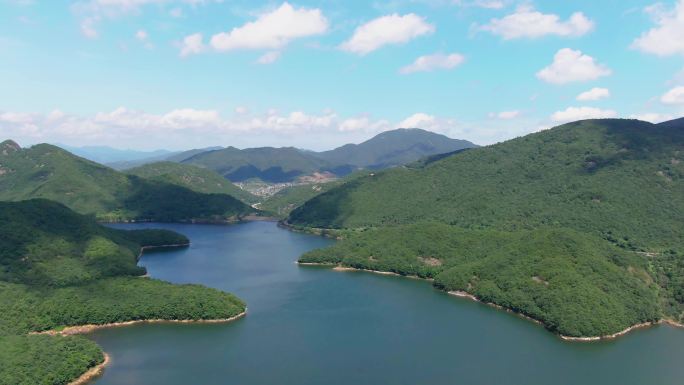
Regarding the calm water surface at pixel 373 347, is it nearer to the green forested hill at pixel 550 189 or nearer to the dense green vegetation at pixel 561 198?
the dense green vegetation at pixel 561 198

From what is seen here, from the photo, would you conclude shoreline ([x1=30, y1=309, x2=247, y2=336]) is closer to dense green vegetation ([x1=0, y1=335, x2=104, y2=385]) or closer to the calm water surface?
the calm water surface

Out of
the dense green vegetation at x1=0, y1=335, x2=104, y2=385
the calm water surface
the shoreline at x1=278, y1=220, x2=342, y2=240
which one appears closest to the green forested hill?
the shoreline at x1=278, y1=220, x2=342, y2=240

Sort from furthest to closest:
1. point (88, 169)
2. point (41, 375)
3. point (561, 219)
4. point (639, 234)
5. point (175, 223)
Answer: point (88, 169) < point (175, 223) < point (561, 219) < point (639, 234) < point (41, 375)

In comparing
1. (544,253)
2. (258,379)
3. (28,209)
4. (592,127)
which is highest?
(592,127)

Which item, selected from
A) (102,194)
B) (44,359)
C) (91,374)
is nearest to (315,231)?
(102,194)

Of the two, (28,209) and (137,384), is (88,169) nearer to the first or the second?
(28,209)

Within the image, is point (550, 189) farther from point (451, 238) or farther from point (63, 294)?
point (63, 294)

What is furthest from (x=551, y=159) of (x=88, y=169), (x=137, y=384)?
(x=88, y=169)
